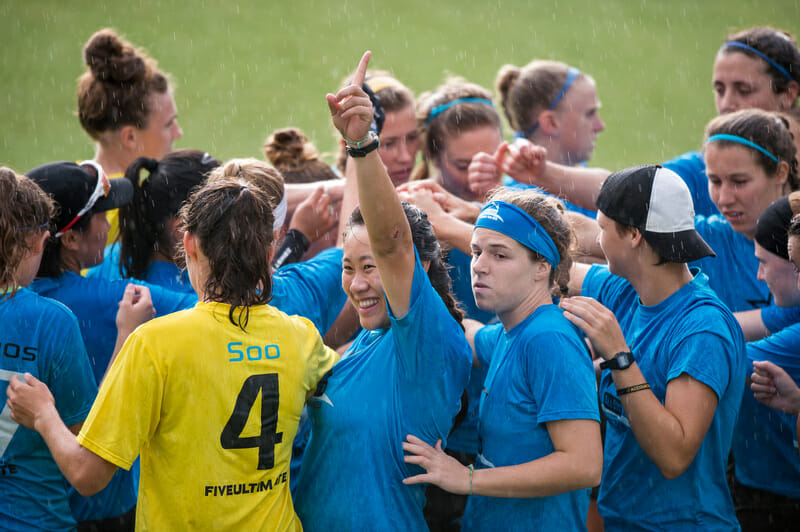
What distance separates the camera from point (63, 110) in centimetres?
1171

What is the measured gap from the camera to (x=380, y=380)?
2641 millimetres

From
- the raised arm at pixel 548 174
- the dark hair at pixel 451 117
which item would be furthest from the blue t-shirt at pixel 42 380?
the dark hair at pixel 451 117

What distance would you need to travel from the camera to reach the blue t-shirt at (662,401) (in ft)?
9.11

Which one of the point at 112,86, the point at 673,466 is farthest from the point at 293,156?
the point at 673,466

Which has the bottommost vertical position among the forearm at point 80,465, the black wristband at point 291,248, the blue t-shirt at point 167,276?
the forearm at point 80,465

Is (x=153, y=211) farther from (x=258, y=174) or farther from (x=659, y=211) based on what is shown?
(x=659, y=211)

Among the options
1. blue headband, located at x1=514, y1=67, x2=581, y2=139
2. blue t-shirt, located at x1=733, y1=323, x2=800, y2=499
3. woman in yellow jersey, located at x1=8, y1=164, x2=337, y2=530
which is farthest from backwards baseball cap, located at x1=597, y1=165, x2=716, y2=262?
blue headband, located at x1=514, y1=67, x2=581, y2=139

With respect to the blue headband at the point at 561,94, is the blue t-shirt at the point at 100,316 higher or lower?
lower

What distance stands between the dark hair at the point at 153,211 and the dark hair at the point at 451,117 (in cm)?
166

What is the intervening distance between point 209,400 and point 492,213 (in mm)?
1198

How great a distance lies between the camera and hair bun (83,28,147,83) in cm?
473

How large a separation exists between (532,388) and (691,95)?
39.5 ft

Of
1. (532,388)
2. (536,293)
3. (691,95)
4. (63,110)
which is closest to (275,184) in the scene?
(536,293)

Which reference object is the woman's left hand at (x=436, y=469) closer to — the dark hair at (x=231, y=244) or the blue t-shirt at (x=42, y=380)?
the dark hair at (x=231, y=244)
